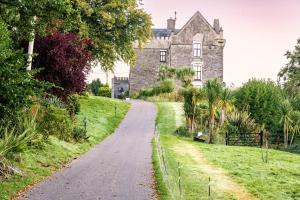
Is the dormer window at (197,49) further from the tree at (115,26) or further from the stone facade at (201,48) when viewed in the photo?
the tree at (115,26)

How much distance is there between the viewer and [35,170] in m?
17.5

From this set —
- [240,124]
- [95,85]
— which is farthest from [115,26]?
[95,85]

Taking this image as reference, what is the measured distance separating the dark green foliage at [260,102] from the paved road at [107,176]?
12657mm

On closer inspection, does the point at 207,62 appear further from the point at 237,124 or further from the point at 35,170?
the point at 35,170

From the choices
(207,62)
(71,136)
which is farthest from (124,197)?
(207,62)

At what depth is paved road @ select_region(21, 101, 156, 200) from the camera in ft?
46.9

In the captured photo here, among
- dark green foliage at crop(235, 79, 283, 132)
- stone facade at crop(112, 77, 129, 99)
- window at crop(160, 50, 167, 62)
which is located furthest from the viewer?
stone facade at crop(112, 77, 129, 99)

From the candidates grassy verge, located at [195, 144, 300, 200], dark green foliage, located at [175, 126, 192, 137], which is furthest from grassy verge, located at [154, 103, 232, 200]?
Result: dark green foliage, located at [175, 126, 192, 137]

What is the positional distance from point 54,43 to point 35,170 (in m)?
12.5

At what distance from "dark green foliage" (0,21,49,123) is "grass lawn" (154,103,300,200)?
5512 millimetres

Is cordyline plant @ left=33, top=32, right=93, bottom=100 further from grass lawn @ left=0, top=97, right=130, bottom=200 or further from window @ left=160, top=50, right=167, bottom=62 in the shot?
window @ left=160, top=50, right=167, bottom=62

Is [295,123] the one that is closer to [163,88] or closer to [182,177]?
[182,177]

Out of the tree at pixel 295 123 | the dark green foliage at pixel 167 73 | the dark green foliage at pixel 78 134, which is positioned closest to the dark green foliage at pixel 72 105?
the dark green foliage at pixel 78 134

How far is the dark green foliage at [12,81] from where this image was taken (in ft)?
50.8
